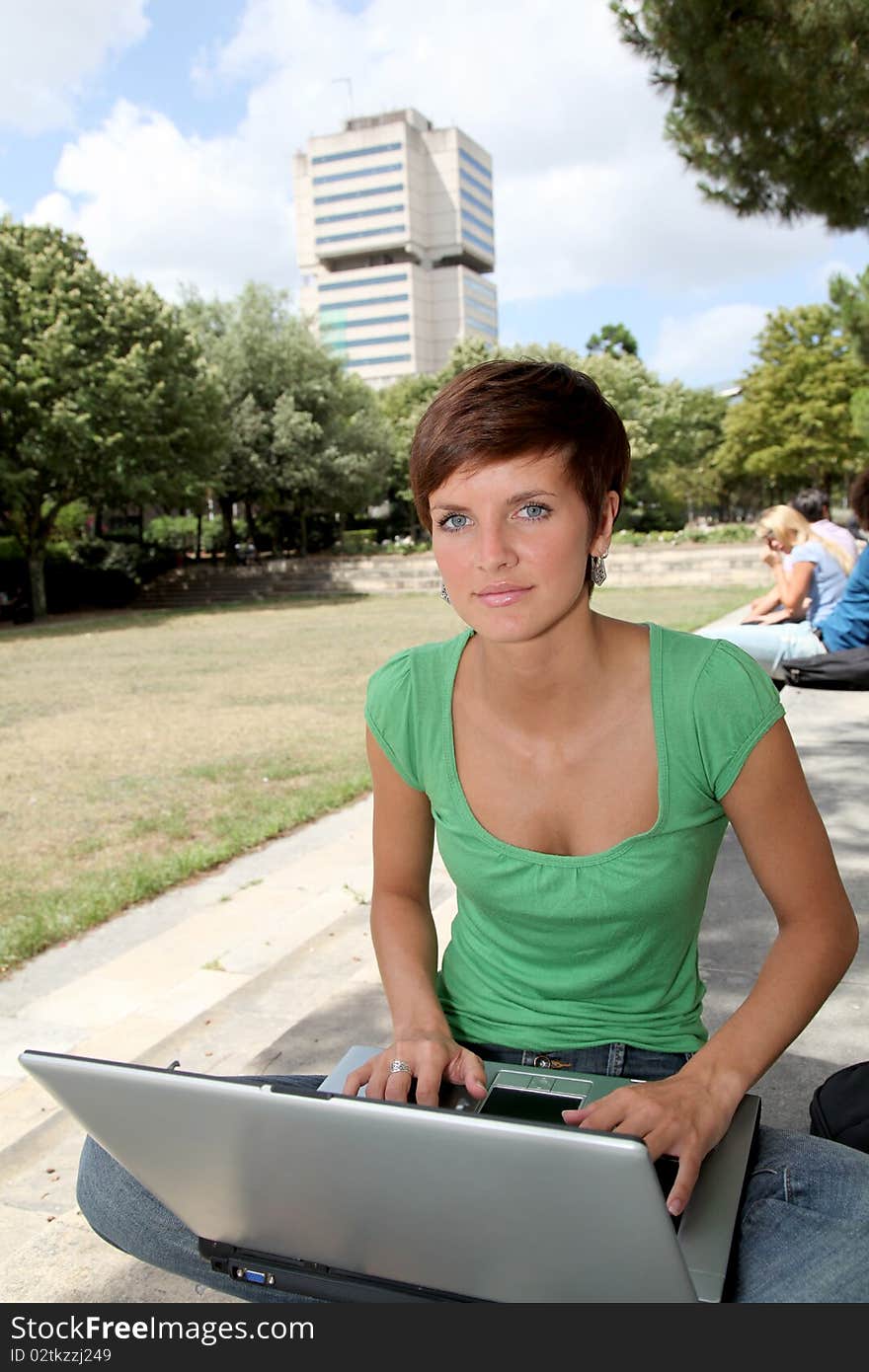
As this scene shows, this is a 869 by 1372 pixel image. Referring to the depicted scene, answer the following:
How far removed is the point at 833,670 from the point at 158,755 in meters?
4.80

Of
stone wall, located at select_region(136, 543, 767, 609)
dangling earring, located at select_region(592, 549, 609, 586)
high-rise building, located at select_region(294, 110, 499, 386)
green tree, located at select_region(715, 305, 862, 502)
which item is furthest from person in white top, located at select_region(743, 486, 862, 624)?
high-rise building, located at select_region(294, 110, 499, 386)

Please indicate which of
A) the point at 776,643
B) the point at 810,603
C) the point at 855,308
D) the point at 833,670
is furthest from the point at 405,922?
the point at 855,308

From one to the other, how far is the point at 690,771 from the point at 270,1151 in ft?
2.53

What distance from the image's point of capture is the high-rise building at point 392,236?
111438mm

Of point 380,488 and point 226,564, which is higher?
point 380,488

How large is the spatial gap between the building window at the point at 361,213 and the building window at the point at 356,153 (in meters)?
5.17

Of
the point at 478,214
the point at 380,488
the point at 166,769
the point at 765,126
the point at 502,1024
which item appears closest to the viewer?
the point at 502,1024

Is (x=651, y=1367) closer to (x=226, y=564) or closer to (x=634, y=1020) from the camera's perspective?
(x=634, y=1020)

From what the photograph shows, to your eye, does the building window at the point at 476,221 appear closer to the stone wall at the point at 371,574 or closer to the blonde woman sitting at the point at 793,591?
the stone wall at the point at 371,574

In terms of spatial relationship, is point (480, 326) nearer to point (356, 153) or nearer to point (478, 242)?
point (478, 242)

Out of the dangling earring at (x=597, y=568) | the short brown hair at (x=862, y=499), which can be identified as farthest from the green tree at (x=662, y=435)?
the dangling earring at (x=597, y=568)

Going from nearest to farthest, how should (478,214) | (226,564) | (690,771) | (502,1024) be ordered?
(690,771) < (502,1024) < (226,564) < (478,214)

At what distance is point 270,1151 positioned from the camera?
107 cm

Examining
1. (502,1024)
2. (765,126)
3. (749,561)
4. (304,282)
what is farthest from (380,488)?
(304,282)
